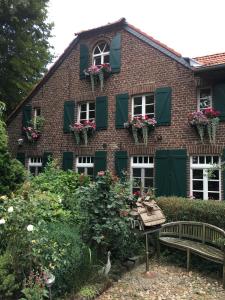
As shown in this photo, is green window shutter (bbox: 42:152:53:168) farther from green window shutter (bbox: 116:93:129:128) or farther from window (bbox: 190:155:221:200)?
window (bbox: 190:155:221:200)

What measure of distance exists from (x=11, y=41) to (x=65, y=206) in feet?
35.7

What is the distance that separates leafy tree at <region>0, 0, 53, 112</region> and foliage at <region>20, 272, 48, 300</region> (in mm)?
12553

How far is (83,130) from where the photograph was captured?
41.4 ft

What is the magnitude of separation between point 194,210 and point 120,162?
4779 millimetres

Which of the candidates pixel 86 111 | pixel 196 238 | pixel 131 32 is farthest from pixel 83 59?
pixel 196 238

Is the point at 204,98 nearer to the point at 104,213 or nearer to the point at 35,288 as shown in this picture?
the point at 104,213

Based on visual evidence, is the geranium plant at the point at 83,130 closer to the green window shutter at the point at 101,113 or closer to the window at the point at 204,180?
the green window shutter at the point at 101,113

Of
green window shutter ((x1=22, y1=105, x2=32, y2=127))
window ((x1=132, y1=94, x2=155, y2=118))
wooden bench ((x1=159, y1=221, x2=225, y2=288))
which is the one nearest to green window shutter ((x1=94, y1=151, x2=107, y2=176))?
window ((x1=132, y1=94, x2=155, y2=118))

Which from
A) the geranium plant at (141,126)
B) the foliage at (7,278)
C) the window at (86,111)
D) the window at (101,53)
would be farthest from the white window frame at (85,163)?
the foliage at (7,278)

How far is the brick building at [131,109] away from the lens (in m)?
10.2

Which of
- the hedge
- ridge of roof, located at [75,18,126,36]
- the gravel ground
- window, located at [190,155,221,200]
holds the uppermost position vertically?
ridge of roof, located at [75,18,126,36]

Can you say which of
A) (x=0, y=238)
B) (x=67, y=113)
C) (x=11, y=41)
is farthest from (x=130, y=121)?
(x=11, y=41)

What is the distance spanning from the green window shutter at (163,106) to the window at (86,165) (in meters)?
3.34

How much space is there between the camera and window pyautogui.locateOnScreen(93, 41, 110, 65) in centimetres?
1294
